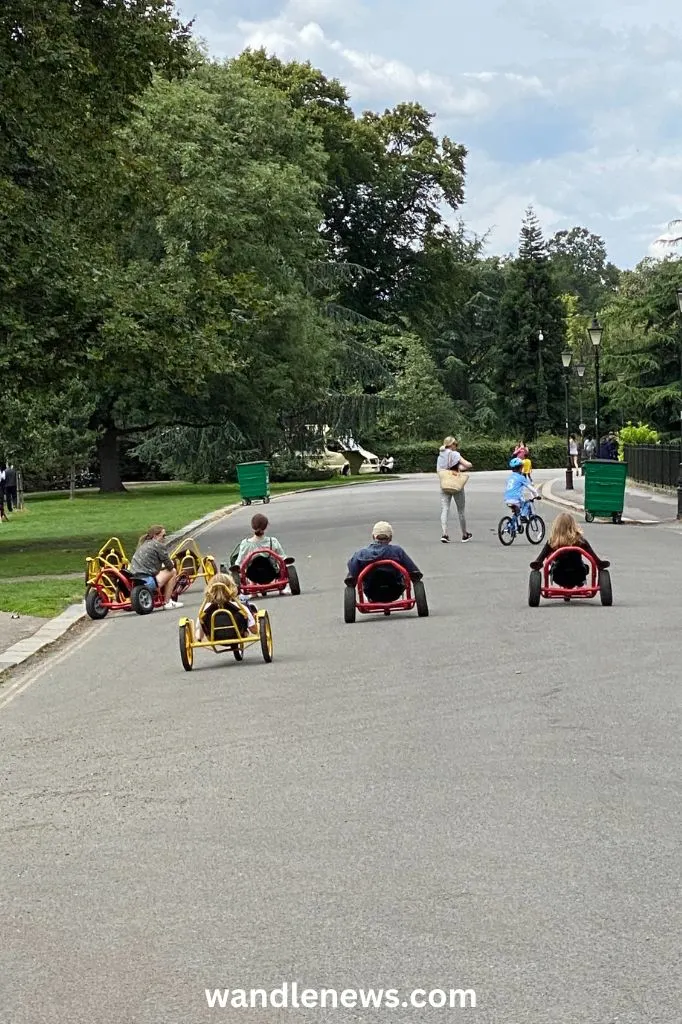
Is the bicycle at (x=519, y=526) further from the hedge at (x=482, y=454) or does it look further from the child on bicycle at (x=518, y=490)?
the hedge at (x=482, y=454)

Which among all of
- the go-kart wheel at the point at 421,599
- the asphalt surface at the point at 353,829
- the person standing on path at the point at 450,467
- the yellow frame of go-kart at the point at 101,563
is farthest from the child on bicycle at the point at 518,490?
the asphalt surface at the point at 353,829

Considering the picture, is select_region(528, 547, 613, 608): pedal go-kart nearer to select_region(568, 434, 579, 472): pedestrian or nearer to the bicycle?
the bicycle

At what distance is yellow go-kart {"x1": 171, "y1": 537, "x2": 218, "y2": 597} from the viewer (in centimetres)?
1942

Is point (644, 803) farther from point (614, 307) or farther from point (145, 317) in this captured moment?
point (614, 307)

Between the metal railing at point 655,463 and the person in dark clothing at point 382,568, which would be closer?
the person in dark clothing at point 382,568

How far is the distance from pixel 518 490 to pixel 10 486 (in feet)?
87.8

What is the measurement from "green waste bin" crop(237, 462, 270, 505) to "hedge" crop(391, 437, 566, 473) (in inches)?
1649

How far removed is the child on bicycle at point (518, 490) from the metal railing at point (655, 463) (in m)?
16.3

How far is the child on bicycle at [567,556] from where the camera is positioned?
621 inches

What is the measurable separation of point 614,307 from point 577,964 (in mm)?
70133

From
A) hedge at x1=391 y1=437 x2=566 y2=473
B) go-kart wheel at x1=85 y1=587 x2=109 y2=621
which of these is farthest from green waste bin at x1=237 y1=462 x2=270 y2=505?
hedge at x1=391 y1=437 x2=566 y2=473

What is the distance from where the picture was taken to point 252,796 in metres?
7.54

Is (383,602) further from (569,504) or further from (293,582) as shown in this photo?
(569,504)

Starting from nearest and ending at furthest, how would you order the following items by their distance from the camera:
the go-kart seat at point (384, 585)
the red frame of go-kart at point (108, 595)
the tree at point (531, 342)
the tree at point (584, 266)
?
1. the go-kart seat at point (384, 585)
2. the red frame of go-kart at point (108, 595)
3. the tree at point (531, 342)
4. the tree at point (584, 266)
